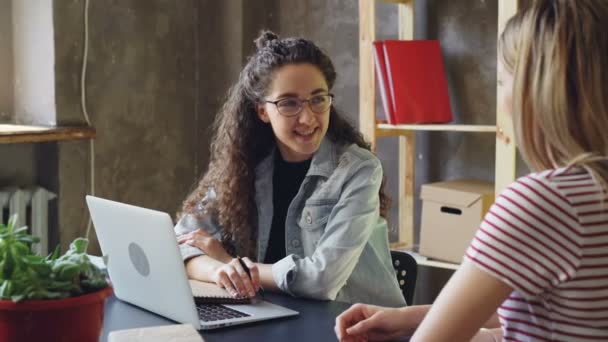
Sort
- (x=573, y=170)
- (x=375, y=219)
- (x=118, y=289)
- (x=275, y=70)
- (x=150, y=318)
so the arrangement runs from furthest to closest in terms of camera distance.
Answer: (x=275, y=70) < (x=375, y=219) < (x=118, y=289) < (x=150, y=318) < (x=573, y=170)

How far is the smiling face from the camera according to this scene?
2.10 meters

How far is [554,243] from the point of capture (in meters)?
0.96

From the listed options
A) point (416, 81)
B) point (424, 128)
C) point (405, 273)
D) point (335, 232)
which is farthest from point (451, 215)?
point (335, 232)

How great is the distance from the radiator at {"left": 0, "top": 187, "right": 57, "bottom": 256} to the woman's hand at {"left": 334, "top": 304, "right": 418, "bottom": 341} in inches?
82.3

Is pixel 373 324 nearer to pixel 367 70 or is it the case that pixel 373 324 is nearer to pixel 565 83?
pixel 565 83

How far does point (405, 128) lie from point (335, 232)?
121cm

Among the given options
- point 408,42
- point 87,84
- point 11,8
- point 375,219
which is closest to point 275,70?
point 375,219

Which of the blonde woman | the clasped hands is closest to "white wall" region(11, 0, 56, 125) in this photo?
the clasped hands

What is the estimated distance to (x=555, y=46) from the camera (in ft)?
3.34

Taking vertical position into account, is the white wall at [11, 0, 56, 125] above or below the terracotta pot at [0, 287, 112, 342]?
above

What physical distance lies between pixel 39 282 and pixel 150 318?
486 mm

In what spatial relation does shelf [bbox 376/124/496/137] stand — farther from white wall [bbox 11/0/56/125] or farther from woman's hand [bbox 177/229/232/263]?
white wall [bbox 11/0/56/125]

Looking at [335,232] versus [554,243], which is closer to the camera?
[554,243]

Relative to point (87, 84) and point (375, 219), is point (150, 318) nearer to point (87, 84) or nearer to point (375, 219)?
point (375, 219)
